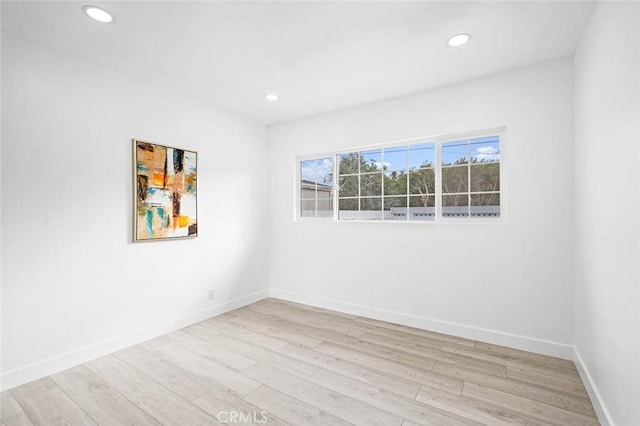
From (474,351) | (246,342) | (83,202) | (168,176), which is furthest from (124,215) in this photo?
(474,351)

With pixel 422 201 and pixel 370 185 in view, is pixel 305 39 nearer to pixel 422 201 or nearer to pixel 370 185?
pixel 370 185

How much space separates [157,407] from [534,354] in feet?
9.95

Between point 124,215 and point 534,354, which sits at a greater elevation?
point 124,215

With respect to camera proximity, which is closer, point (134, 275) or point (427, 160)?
point (134, 275)

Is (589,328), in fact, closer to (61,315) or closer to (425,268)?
(425,268)

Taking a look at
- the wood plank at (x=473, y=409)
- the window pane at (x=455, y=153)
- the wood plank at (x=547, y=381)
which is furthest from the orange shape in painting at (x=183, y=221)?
the wood plank at (x=547, y=381)

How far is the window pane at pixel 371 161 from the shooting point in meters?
3.66

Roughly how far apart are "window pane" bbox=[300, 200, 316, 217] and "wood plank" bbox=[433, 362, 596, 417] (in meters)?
2.42

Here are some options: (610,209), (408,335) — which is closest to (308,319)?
(408,335)

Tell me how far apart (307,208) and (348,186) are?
2.35 ft

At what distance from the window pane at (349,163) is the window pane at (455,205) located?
117 centimetres

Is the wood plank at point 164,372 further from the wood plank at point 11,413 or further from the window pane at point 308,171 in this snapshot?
the window pane at point 308,171

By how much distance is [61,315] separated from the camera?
7.96 feet

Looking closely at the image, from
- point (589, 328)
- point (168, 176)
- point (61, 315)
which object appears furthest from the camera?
point (168, 176)
